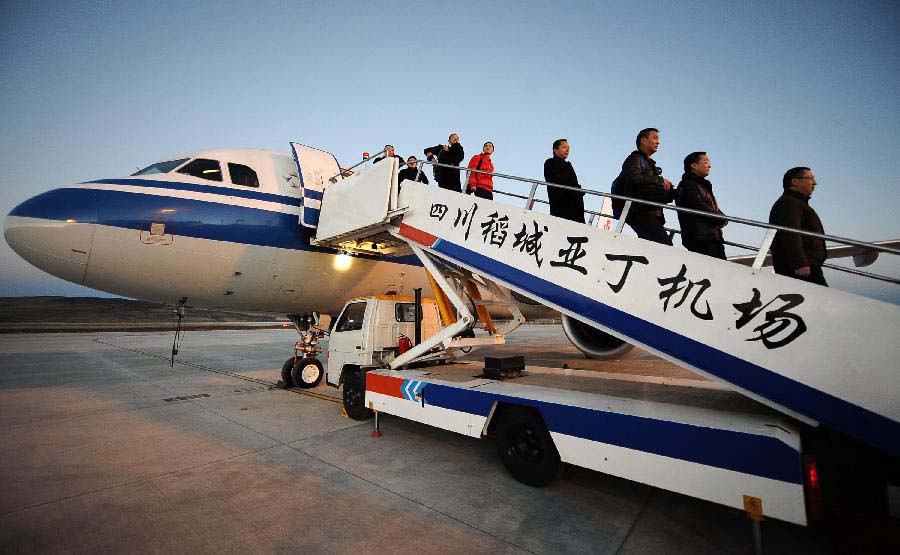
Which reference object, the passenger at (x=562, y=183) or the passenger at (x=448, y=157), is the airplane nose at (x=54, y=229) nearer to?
the passenger at (x=448, y=157)

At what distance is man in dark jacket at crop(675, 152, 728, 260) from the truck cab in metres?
5.19

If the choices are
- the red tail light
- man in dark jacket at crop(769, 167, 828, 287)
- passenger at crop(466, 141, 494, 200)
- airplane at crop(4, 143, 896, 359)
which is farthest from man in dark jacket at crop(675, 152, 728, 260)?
airplane at crop(4, 143, 896, 359)

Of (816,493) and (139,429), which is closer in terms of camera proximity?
(816,493)

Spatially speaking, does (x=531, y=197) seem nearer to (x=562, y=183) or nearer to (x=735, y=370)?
(x=562, y=183)

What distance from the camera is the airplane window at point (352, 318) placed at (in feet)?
25.9

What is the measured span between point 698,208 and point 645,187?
2.11ft

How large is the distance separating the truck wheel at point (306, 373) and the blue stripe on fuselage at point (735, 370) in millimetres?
7424

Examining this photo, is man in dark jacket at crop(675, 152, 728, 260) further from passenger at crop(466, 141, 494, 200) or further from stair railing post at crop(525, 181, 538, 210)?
passenger at crop(466, 141, 494, 200)

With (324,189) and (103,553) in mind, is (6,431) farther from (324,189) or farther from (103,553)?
(324,189)

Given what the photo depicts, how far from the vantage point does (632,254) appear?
4.16 meters

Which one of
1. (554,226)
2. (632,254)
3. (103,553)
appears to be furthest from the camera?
(554,226)

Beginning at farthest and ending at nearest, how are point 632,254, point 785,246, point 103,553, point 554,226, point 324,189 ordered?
point 324,189
point 554,226
point 632,254
point 785,246
point 103,553

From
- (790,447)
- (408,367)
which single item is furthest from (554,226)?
(408,367)

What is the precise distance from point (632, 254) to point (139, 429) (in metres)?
8.32
